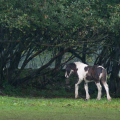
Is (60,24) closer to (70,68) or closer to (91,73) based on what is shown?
(70,68)

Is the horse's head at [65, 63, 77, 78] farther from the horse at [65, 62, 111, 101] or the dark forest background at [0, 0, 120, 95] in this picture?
the dark forest background at [0, 0, 120, 95]

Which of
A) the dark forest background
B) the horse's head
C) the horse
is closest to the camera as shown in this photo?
the dark forest background

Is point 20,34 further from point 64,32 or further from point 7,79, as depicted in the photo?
point 7,79

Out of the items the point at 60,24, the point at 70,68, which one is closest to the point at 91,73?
the point at 70,68

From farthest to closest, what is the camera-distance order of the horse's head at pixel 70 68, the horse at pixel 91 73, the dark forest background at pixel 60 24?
the horse's head at pixel 70 68 → the horse at pixel 91 73 → the dark forest background at pixel 60 24

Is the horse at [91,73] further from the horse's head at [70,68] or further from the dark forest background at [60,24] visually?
the dark forest background at [60,24]

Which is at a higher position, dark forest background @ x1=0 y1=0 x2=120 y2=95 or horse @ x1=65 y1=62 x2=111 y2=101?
dark forest background @ x1=0 y1=0 x2=120 y2=95

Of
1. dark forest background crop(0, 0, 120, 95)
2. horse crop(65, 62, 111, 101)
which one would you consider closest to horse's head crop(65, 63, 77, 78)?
horse crop(65, 62, 111, 101)

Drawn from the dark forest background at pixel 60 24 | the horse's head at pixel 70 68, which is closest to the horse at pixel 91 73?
the horse's head at pixel 70 68

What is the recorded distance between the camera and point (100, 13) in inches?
582

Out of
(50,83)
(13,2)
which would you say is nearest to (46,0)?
(13,2)

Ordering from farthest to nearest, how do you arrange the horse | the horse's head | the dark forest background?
the horse's head → the horse → the dark forest background

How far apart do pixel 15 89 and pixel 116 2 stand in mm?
9727

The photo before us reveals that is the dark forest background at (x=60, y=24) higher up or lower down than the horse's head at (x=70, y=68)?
higher up
